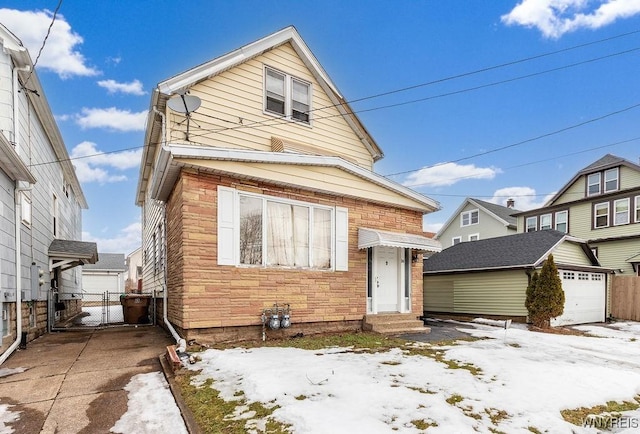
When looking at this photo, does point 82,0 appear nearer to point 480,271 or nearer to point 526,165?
point 480,271

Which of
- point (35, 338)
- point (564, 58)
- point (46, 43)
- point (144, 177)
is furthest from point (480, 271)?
point (46, 43)

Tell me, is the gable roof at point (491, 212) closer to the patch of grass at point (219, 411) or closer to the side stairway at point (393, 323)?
the side stairway at point (393, 323)

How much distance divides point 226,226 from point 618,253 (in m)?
23.2

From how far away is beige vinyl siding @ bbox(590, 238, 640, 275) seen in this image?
20000 mm

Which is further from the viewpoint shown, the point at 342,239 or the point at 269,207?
the point at 342,239

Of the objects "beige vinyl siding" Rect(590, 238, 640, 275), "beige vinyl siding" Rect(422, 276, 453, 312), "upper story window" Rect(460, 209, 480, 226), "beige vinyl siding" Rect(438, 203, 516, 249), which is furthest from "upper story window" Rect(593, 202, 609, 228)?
"beige vinyl siding" Rect(422, 276, 453, 312)

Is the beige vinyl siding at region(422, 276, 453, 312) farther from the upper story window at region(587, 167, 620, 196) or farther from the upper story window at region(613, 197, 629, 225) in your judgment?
the upper story window at region(587, 167, 620, 196)

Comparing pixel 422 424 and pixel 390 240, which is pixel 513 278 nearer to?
pixel 390 240

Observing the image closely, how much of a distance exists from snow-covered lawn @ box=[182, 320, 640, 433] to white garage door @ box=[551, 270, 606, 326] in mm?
7041

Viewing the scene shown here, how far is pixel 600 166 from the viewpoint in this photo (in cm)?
2181

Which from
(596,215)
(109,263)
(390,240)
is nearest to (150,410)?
(390,240)

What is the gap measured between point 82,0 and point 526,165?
23316 mm

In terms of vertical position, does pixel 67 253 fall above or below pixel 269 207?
below

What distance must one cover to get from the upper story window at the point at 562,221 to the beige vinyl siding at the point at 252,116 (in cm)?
1851
